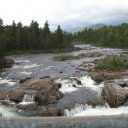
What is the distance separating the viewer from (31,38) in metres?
107

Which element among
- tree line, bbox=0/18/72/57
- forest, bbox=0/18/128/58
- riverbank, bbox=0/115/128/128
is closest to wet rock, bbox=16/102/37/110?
riverbank, bbox=0/115/128/128

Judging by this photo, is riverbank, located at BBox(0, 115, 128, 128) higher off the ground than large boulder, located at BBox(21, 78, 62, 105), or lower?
higher

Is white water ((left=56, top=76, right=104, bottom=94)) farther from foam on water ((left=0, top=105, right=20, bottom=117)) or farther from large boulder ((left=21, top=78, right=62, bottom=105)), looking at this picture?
foam on water ((left=0, top=105, right=20, bottom=117))

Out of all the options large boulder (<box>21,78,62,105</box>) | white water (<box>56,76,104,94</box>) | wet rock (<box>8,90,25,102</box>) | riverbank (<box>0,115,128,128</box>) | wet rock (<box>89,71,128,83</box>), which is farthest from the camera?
wet rock (<box>89,71,128,83</box>)

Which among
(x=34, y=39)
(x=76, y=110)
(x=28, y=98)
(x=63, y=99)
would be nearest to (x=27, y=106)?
(x=28, y=98)

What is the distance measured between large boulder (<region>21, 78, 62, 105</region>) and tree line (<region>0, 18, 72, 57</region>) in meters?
58.3

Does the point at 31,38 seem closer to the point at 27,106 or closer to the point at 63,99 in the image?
the point at 63,99

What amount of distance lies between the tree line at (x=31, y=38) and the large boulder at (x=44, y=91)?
58.3 meters

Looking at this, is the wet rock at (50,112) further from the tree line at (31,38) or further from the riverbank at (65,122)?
the tree line at (31,38)

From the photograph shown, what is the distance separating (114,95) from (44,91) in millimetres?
7549

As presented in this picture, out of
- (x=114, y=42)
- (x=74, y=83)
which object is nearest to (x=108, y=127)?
(x=74, y=83)

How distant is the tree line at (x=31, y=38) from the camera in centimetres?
10069

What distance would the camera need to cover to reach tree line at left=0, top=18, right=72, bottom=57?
100688 millimetres

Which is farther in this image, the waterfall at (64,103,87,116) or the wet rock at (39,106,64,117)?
the waterfall at (64,103,87,116)
